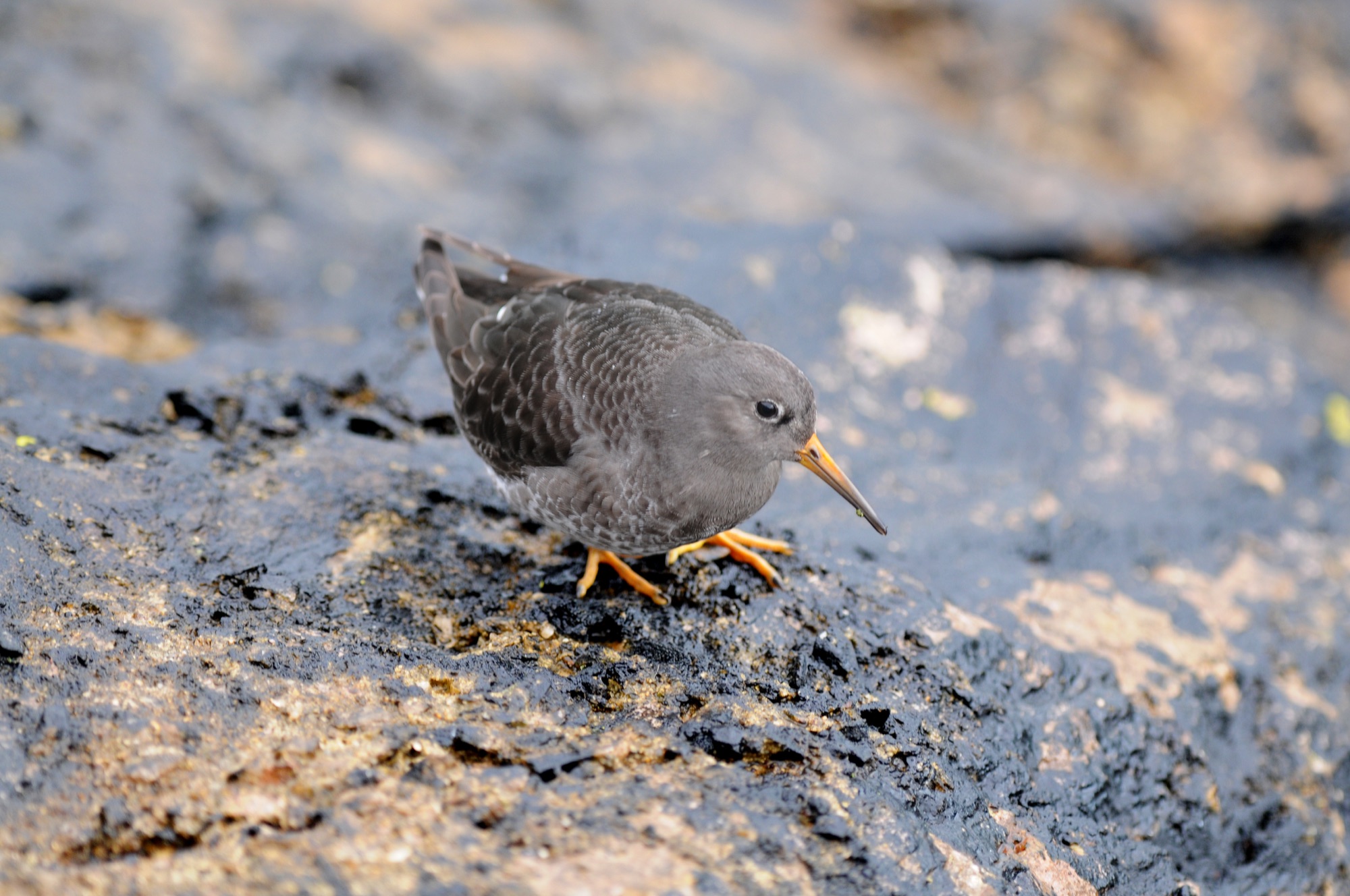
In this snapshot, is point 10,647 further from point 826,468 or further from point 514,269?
point 826,468

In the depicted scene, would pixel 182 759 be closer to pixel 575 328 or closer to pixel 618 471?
pixel 618 471

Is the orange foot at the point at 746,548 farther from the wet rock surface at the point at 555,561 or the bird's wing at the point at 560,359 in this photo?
the bird's wing at the point at 560,359

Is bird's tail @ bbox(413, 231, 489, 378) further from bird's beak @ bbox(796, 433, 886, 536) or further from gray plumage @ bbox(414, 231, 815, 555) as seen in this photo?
bird's beak @ bbox(796, 433, 886, 536)

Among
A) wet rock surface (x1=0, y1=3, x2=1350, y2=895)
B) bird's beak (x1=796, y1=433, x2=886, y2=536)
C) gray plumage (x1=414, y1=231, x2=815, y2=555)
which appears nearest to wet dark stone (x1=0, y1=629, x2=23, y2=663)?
wet rock surface (x1=0, y1=3, x2=1350, y2=895)

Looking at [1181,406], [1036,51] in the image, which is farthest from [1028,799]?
[1036,51]

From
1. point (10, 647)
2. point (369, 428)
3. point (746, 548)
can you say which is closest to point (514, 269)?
point (369, 428)

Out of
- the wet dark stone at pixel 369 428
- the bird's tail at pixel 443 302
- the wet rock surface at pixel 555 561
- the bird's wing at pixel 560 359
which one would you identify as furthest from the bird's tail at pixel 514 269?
the wet dark stone at pixel 369 428
